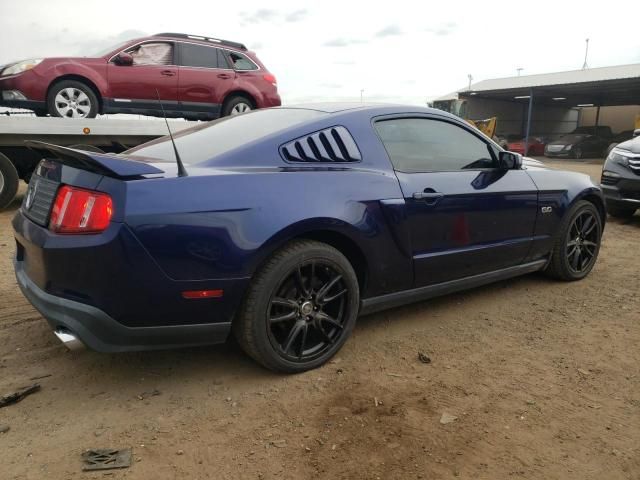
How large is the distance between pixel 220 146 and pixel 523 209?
7.48 feet

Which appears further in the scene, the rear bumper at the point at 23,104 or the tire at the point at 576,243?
the rear bumper at the point at 23,104

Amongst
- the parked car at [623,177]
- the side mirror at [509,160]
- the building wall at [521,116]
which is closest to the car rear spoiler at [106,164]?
the side mirror at [509,160]

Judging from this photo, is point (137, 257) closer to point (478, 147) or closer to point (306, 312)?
point (306, 312)

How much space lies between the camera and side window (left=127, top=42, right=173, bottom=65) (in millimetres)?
7848

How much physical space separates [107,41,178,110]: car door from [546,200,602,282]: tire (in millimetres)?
5903

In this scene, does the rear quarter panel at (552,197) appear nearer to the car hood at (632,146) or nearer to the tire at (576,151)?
the car hood at (632,146)

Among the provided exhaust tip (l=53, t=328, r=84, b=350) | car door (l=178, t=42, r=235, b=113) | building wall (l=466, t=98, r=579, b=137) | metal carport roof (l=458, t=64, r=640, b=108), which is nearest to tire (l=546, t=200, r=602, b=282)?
exhaust tip (l=53, t=328, r=84, b=350)

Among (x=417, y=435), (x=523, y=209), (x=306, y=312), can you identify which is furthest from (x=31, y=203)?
(x=523, y=209)

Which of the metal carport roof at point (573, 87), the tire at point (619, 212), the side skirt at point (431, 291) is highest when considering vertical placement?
the metal carport roof at point (573, 87)

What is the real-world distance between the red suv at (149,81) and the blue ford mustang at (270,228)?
484 cm

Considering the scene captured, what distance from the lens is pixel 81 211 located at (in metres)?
2.36

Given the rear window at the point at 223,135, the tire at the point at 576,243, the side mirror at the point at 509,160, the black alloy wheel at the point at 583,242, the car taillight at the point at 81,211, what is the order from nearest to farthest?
the car taillight at the point at 81,211 < the rear window at the point at 223,135 < the side mirror at the point at 509,160 < the tire at the point at 576,243 < the black alloy wheel at the point at 583,242

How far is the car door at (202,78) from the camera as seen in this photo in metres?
8.22

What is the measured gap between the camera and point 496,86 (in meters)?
31.1
